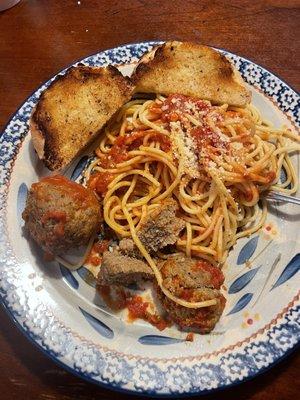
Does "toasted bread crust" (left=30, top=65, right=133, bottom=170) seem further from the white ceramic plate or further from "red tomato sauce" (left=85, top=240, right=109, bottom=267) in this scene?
"red tomato sauce" (left=85, top=240, right=109, bottom=267)

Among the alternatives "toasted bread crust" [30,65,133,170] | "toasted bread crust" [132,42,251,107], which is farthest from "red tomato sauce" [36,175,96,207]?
"toasted bread crust" [132,42,251,107]

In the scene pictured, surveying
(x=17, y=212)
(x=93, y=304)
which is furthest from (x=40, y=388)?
(x=17, y=212)

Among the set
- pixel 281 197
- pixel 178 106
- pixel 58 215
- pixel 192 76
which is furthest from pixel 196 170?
pixel 58 215

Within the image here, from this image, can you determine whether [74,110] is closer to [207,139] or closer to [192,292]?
[207,139]

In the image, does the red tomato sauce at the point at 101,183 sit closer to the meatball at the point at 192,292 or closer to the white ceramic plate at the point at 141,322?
the white ceramic plate at the point at 141,322

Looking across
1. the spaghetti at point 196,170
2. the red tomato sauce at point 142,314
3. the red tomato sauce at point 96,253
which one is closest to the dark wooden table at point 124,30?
the spaghetti at point 196,170

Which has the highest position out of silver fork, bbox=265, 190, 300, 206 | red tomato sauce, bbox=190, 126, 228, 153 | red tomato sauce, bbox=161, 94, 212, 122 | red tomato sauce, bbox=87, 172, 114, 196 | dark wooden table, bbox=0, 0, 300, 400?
dark wooden table, bbox=0, 0, 300, 400
